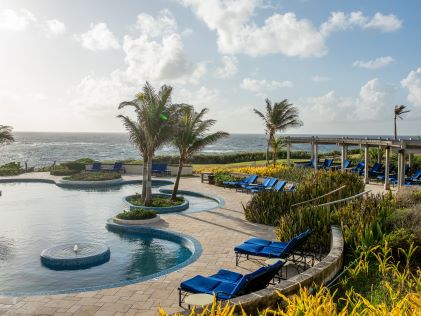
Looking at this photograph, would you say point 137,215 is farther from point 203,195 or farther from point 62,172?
point 62,172

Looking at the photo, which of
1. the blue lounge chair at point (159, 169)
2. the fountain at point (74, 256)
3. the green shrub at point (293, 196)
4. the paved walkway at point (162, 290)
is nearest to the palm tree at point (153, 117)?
the paved walkway at point (162, 290)

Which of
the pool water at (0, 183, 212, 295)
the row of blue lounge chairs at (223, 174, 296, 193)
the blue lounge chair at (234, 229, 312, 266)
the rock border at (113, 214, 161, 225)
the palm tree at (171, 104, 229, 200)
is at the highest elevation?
the palm tree at (171, 104, 229, 200)

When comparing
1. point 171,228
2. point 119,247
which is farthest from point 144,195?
point 119,247

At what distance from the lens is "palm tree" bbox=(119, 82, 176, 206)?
16797 mm

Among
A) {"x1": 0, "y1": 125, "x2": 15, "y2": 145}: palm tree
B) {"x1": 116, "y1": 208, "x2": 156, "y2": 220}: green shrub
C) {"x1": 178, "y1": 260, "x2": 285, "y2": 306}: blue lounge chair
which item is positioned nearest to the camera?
{"x1": 178, "y1": 260, "x2": 285, "y2": 306}: blue lounge chair

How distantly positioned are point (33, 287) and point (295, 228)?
648cm

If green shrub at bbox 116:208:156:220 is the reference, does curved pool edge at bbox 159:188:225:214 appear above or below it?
below

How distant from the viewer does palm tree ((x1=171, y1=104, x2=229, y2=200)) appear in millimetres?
18844

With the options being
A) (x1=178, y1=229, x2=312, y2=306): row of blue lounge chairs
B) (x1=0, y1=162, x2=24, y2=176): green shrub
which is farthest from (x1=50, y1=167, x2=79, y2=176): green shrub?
(x1=178, y1=229, x2=312, y2=306): row of blue lounge chairs

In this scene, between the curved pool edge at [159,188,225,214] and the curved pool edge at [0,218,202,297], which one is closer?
the curved pool edge at [0,218,202,297]

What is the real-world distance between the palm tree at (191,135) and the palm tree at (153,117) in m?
1.47

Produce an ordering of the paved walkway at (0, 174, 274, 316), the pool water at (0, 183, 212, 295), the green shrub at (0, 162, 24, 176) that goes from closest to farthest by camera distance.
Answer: the paved walkway at (0, 174, 274, 316) → the pool water at (0, 183, 212, 295) → the green shrub at (0, 162, 24, 176)

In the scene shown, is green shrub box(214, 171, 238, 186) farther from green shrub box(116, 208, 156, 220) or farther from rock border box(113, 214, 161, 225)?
Result: rock border box(113, 214, 161, 225)

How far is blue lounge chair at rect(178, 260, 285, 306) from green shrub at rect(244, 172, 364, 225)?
6539 millimetres
